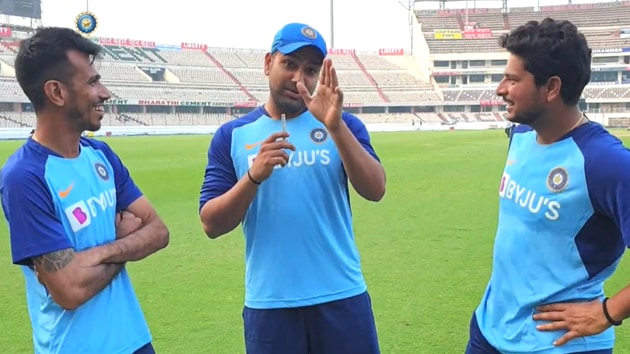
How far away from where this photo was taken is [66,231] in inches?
92.9

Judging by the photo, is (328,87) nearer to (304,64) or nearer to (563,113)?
(304,64)

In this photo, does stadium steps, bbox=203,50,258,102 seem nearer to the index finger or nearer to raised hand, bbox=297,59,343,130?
raised hand, bbox=297,59,343,130

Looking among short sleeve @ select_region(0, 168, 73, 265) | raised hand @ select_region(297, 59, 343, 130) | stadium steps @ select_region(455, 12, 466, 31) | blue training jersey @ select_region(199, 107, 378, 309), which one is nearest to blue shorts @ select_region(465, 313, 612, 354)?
blue training jersey @ select_region(199, 107, 378, 309)

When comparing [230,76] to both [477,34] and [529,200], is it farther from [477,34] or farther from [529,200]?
[529,200]

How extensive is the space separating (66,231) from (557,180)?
1969mm

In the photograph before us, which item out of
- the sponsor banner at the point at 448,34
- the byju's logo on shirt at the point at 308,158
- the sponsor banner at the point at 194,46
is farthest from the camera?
the sponsor banner at the point at 448,34

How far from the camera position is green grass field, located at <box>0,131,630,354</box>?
4605mm

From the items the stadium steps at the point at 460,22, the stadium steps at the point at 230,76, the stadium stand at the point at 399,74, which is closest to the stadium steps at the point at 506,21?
the stadium stand at the point at 399,74

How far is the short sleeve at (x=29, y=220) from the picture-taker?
7.36 feet

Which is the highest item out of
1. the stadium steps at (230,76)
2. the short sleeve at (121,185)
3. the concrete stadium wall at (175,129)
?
the stadium steps at (230,76)

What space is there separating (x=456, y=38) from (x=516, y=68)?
7576 centimetres

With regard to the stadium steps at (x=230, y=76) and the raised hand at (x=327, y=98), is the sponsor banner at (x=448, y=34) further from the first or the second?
the raised hand at (x=327, y=98)

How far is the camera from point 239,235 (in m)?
8.63

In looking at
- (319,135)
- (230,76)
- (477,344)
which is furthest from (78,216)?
(230,76)
